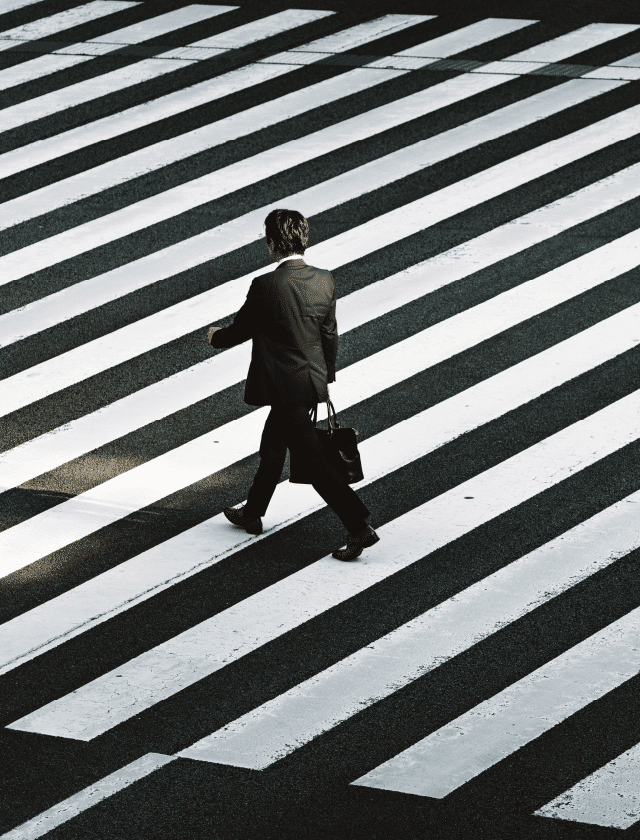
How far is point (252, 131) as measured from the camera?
14.3 metres

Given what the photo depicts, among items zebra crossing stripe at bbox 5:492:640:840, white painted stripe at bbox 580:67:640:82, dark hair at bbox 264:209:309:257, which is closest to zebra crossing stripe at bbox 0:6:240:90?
white painted stripe at bbox 580:67:640:82

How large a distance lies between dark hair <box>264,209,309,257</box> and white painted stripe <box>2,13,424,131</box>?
7.92 m

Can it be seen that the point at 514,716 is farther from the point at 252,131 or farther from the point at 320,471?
the point at 252,131

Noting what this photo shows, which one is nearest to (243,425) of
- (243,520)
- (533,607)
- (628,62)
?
(243,520)

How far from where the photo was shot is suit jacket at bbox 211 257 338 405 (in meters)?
7.75

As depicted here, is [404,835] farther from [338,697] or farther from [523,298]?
[523,298]

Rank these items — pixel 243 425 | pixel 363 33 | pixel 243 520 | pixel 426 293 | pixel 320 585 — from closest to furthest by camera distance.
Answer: pixel 320 585 < pixel 243 520 < pixel 243 425 < pixel 426 293 < pixel 363 33

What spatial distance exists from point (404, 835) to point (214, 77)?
11.4 meters

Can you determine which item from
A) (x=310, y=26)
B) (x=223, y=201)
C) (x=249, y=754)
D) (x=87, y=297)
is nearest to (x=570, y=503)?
(x=249, y=754)

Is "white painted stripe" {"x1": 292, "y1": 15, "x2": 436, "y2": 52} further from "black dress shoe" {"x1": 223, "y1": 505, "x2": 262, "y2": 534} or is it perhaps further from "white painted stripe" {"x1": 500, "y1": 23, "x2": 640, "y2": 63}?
"black dress shoe" {"x1": 223, "y1": 505, "x2": 262, "y2": 534}

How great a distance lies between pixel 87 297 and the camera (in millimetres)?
11539

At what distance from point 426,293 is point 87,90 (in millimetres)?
5918

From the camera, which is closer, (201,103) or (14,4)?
(201,103)

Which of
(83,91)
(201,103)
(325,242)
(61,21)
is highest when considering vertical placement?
(61,21)
